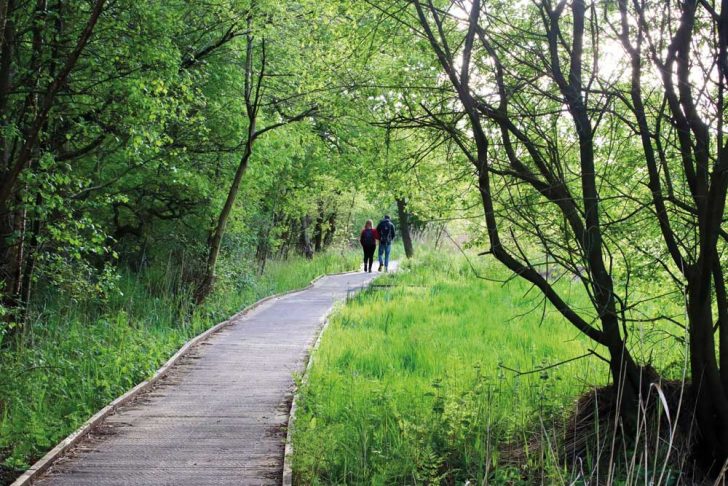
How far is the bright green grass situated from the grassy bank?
8.21 ft

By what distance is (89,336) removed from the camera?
10141 mm

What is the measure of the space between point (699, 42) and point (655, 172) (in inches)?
44.5

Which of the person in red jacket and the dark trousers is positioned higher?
the person in red jacket

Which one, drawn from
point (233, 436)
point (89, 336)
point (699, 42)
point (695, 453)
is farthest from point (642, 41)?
point (89, 336)

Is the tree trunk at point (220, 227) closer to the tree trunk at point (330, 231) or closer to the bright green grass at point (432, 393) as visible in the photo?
the bright green grass at point (432, 393)

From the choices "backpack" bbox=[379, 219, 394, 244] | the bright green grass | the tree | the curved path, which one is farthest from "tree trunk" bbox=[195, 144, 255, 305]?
"backpack" bbox=[379, 219, 394, 244]

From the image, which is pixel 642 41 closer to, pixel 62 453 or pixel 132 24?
pixel 62 453

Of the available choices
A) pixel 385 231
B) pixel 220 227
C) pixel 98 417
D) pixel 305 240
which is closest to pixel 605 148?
pixel 98 417

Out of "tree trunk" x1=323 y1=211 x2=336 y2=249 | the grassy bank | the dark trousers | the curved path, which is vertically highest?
"tree trunk" x1=323 y1=211 x2=336 y2=249

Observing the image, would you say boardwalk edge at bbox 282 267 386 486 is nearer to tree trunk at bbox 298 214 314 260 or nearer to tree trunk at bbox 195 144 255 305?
tree trunk at bbox 195 144 255 305

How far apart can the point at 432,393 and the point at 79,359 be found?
523 centimetres

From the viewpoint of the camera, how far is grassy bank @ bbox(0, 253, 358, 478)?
22.7ft

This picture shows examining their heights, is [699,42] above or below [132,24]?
below

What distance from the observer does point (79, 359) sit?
30.5ft
